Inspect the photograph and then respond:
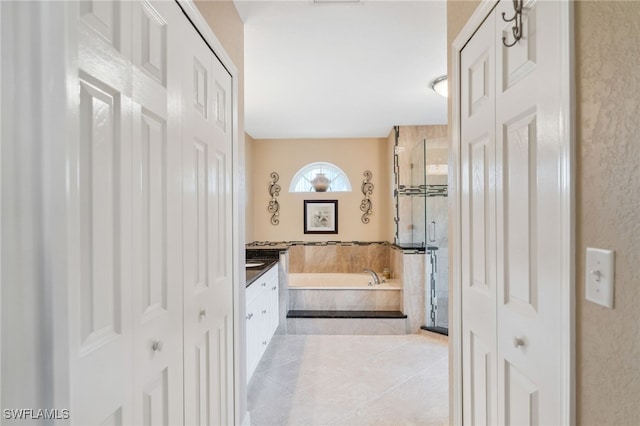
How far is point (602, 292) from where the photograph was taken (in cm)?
73

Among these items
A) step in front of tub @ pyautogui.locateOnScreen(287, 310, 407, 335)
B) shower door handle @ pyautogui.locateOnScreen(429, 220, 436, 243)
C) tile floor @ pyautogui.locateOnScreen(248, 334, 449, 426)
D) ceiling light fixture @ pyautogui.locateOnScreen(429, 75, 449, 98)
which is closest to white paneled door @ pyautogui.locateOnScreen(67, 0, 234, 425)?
tile floor @ pyautogui.locateOnScreen(248, 334, 449, 426)

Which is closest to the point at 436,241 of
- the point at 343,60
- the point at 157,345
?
the point at 343,60

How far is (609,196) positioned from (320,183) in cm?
464

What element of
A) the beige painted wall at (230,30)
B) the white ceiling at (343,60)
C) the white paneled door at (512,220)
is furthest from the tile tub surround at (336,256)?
the white paneled door at (512,220)

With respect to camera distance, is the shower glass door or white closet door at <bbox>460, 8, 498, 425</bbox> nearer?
white closet door at <bbox>460, 8, 498, 425</bbox>

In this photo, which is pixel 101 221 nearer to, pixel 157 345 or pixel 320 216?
pixel 157 345

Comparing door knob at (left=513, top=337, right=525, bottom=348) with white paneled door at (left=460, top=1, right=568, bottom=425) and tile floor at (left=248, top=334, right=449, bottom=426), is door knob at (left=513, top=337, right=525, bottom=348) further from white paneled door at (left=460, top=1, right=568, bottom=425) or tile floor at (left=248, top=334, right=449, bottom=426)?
tile floor at (left=248, top=334, right=449, bottom=426)

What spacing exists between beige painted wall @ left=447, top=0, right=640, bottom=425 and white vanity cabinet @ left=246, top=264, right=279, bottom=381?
204 centimetres

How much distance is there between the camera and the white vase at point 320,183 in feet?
17.4

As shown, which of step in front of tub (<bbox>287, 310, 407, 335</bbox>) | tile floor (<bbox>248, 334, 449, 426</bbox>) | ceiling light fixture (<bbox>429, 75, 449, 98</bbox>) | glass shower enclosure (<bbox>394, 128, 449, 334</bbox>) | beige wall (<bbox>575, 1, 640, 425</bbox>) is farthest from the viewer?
glass shower enclosure (<bbox>394, 128, 449, 334</bbox>)

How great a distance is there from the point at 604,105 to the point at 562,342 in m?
0.57

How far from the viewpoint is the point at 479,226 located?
4.48ft

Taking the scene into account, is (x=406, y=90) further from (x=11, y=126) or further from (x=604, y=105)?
(x=11, y=126)

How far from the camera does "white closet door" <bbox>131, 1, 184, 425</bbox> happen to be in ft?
3.14
